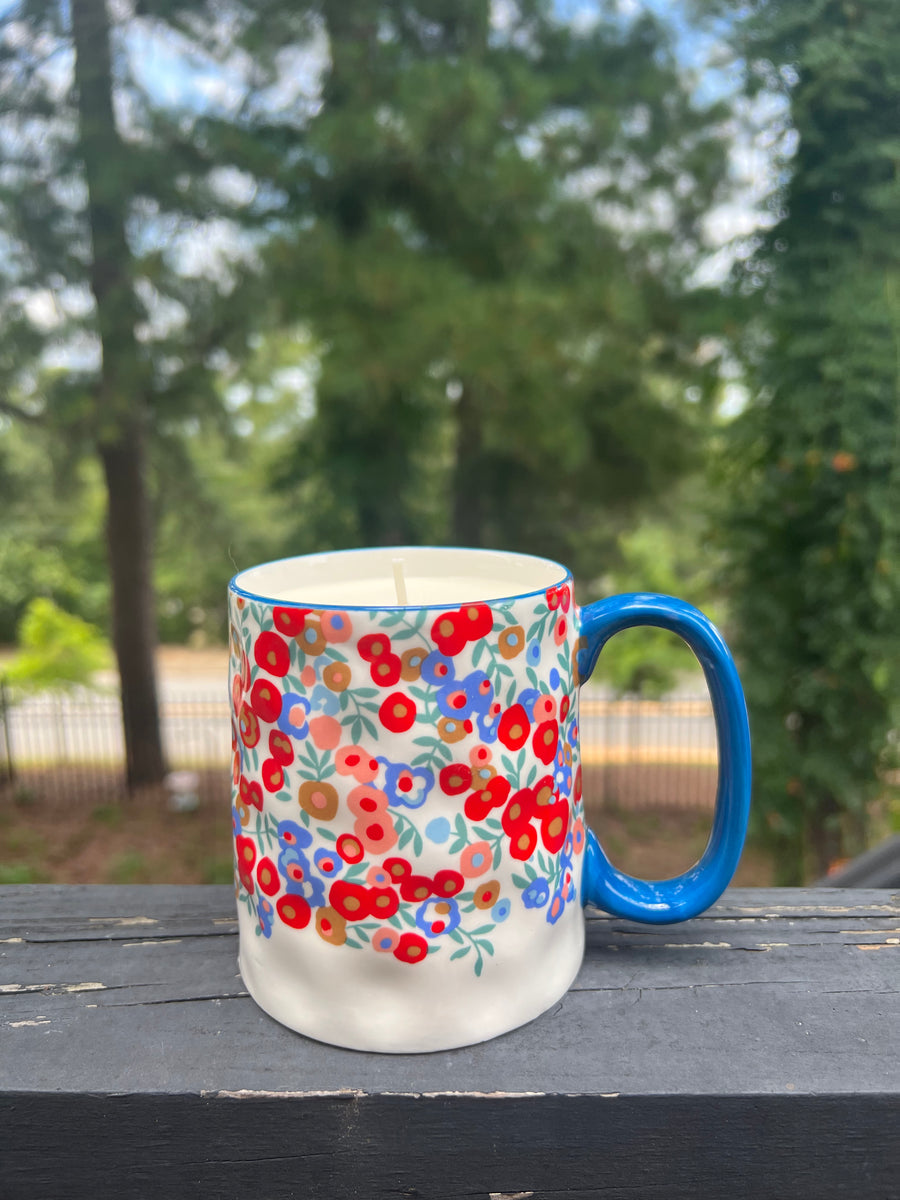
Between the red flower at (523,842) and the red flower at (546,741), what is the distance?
0.04 metres

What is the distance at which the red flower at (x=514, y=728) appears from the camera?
0.47 metres

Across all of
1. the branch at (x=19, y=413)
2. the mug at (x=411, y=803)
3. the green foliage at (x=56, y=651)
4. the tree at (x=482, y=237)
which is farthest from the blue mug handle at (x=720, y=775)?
the green foliage at (x=56, y=651)

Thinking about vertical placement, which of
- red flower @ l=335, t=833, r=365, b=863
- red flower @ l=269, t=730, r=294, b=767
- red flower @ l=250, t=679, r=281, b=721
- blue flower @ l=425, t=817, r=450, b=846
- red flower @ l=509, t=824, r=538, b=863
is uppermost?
red flower @ l=250, t=679, r=281, b=721

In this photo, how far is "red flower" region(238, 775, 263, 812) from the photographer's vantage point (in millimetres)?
493

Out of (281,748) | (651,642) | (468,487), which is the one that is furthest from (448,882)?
(651,642)

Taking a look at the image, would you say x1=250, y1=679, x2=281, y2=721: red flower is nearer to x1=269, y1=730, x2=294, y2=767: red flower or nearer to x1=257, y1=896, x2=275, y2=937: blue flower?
x1=269, y1=730, x2=294, y2=767: red flower

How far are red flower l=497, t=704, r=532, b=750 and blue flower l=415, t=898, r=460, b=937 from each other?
9 cm

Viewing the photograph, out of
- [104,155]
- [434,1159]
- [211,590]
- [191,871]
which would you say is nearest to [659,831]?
[191,871]

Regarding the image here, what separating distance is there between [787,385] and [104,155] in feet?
9.52

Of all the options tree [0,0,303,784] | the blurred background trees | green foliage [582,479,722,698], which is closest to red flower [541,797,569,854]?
the blurred background trees

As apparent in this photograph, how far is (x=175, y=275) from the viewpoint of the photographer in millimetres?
3547

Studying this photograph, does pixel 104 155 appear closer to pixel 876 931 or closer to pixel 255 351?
pixel 255 351

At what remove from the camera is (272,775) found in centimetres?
48

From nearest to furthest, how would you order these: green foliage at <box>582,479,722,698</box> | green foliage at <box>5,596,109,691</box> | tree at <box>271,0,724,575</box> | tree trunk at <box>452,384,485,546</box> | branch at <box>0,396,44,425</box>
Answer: tree at <box>271,0,724,575</box> → branch at <box>0,396,44,425</box> → tree trunk at <box>452,384,485,546</box> → green foliage at <box>5,596,109,691</box> → green foliage at <box>582,479,722,698</box>
